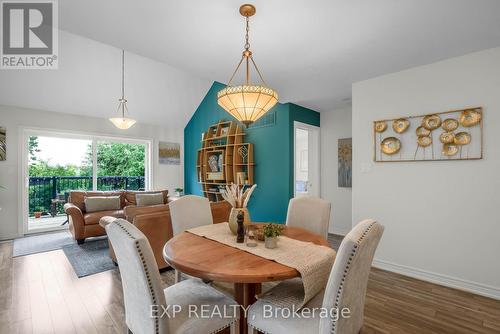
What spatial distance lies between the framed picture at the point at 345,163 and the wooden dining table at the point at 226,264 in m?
2.87

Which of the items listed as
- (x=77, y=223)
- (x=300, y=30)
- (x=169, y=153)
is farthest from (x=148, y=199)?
(x=300, y=30)

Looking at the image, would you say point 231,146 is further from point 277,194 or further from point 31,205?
point 31,205

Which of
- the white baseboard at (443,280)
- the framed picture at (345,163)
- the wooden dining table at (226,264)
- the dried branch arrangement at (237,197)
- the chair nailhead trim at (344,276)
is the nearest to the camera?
the chair nailhead trim at (344,276)

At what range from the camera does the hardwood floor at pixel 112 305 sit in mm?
1925

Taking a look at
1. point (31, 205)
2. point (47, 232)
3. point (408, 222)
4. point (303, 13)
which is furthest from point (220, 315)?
point (31, 205)

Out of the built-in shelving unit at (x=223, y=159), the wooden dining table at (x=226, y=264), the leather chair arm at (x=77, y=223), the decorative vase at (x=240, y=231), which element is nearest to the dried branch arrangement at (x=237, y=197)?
the decorative vase at (x=240, y=231)

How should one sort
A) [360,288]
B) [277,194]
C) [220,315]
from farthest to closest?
[277,194] → [220,315] → [360,288]

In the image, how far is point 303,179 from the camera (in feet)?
19.0

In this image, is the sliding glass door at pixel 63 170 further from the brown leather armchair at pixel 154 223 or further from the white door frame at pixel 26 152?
the brown leather armchair at pixel 154 223

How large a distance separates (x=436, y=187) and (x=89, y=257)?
455 cm

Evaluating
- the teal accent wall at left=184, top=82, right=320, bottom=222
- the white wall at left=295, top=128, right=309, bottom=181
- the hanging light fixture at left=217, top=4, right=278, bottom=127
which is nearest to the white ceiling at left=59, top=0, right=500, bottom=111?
the hanging light fixture at left=217, top=4, right=278, bottom=127

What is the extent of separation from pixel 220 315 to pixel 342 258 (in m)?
0.76

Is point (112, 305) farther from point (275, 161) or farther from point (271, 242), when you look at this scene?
point (275, 161)

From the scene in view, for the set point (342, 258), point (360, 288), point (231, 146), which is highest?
point (231, 146)
